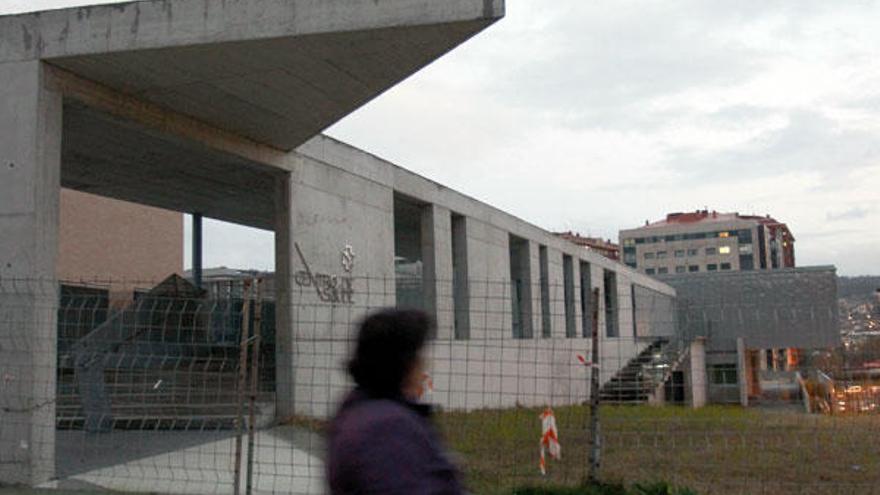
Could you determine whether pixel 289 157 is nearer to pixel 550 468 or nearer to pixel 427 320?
pixel 550 468

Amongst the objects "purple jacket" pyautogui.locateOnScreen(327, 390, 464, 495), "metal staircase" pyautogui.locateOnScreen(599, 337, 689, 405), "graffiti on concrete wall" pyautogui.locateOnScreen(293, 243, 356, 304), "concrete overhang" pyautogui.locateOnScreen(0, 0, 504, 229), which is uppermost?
"concrete overhang" pyautogui.locateOnScreen(0, 0, 504, 229)

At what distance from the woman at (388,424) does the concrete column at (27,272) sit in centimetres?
788

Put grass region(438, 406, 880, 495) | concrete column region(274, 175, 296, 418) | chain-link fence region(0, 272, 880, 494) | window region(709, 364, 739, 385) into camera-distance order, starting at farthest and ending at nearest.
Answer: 1. concrete column region(274, 175, 296, 418)
2. window region(709, 364, 739, 385)
3. grass region(438, 406, 880, 495)
4. chain-link fence region(0, 272, 880, 494)

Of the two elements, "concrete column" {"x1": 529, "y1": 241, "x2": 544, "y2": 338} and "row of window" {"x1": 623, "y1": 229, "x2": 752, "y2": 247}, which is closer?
"concrete column" {"x1": 529, "y1": 241, "x2": 544, "y2": 338}

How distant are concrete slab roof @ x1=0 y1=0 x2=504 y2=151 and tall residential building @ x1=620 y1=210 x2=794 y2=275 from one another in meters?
124

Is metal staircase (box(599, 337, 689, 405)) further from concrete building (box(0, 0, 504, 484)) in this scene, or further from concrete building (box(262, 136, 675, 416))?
concrete building (box(0, 0, 504, 484))

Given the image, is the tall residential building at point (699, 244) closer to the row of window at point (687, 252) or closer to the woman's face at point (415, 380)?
the row of window at point (687, 252)

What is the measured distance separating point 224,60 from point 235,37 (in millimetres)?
634

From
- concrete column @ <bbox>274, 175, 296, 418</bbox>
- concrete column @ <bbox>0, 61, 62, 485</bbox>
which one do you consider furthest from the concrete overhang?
concrete column @ <bbox>274, 175, 296, 418</bbox>

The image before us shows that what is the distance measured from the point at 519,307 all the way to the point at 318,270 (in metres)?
13.4

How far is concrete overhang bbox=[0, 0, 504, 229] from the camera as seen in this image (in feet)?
31.8

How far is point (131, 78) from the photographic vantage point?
35.2 ft

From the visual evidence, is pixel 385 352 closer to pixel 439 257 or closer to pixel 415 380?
pixel 415 380

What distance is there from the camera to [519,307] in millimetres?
28078
